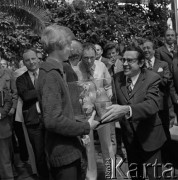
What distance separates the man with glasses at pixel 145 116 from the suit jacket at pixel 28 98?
173cm

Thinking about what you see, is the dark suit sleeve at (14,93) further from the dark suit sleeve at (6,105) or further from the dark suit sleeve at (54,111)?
the dark suit sleeve at (54,111)

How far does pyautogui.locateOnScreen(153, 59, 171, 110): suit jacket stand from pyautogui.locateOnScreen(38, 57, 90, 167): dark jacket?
9.39 ft

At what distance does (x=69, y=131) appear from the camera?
9.46 feet

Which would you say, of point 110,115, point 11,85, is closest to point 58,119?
point 110,115

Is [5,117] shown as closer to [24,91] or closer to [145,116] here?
[24,91]

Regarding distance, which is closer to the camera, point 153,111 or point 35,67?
point 153,111

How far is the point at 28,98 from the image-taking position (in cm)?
539

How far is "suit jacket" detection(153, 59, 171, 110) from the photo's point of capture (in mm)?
5620

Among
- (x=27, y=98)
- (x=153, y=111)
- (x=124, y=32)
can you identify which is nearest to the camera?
(x=153, y=111)

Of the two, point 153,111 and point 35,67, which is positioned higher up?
point 35,67

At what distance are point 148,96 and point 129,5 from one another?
10.8 metres

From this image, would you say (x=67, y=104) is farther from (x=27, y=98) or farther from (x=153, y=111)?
(x=27, y=98)

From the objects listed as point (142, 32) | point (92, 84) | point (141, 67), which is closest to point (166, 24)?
point (142, 32)

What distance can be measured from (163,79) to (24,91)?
2.06 meters
